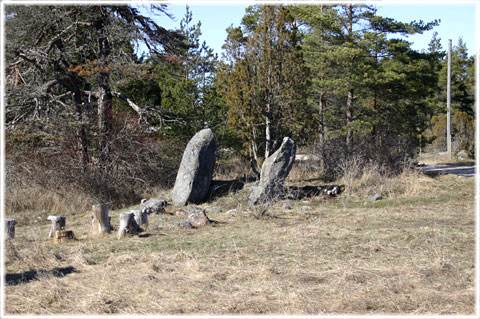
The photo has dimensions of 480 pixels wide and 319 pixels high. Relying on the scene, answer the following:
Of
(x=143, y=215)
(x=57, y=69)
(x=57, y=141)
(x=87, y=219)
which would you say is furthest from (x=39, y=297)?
(x=57, y=69)

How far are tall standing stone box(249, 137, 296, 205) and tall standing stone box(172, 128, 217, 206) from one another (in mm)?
1552

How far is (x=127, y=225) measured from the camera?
8.55 metres

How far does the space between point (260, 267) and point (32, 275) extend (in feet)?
9.48

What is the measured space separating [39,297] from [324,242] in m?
4.31

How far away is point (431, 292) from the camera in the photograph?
17.6 feet

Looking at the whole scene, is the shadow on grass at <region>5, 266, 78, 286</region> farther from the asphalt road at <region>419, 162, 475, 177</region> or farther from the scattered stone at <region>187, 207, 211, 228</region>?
the asphalt road at <region>419, 162, 475, 177</region>

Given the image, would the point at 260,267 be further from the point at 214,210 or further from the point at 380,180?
the point at 380,180

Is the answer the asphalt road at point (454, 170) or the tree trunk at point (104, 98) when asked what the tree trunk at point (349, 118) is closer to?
the asphalt road at point (454, 170)

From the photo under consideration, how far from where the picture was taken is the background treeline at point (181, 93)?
47.3 ft

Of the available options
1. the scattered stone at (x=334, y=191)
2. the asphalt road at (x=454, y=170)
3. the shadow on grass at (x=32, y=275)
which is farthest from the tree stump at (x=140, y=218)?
the asphalt road at (x=454, y=170)

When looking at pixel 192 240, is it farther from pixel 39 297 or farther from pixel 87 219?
pixel 87 219

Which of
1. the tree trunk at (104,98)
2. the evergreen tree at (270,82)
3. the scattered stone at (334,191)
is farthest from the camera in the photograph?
the evergreen tree at (270,82)

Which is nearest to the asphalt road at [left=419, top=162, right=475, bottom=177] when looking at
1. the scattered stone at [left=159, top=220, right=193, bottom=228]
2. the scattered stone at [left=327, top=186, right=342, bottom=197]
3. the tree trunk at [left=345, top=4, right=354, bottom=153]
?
the tree trunk at [left=345, top=4, right=354, bottom=153]

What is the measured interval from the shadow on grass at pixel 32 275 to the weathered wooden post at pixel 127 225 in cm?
195
